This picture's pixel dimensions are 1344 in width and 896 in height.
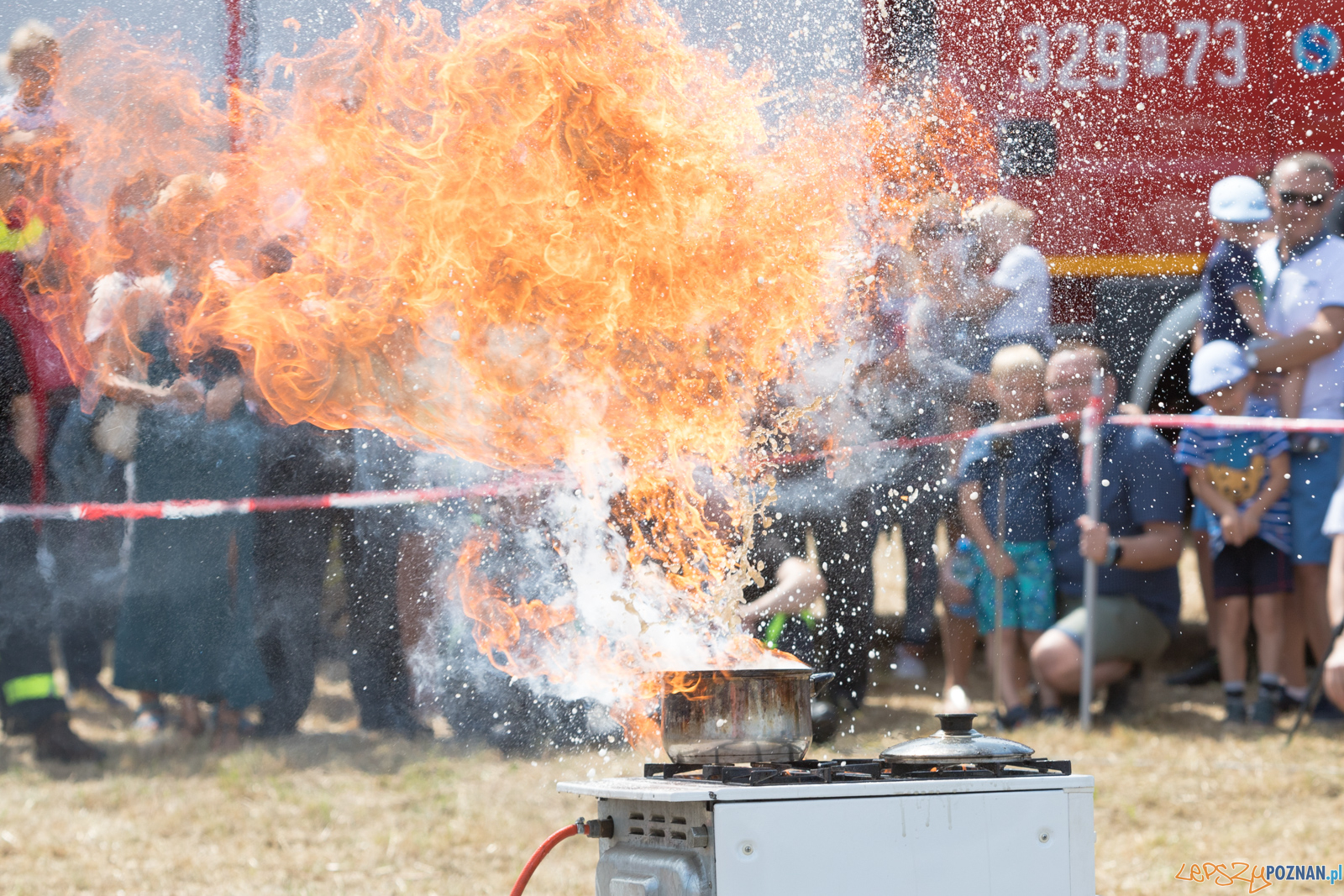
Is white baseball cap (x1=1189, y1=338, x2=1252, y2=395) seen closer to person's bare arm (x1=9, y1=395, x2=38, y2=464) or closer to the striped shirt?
the striped shirt

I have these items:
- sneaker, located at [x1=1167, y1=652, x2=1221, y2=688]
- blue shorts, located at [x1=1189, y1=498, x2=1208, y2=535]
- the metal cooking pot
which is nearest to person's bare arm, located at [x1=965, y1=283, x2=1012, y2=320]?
blue shorts, located at [x1=1189, y1=498, x2=1208, y2=535]

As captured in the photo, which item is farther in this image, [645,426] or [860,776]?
[645,426]

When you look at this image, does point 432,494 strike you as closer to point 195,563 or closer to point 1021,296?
point 195,563

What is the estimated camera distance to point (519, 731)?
531 centimetres

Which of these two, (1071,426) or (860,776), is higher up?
(1071,426)

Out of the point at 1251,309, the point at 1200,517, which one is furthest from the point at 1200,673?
the point at 1251,309

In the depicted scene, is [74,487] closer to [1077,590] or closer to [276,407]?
[276,407]

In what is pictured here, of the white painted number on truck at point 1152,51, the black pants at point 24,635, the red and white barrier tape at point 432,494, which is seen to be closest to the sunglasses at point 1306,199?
the white painted number on truck at point 1152,51

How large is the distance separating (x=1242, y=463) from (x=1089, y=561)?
0.71m

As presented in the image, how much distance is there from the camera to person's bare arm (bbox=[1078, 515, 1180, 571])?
5203 mm

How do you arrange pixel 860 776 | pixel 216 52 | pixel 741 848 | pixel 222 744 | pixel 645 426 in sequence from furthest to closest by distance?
1. pixel 216 52
2. pixel 222 744
3. pixel 645 426
4. pixel 860 776
5. pixel 741 848

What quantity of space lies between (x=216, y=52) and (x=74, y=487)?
68.0 inches

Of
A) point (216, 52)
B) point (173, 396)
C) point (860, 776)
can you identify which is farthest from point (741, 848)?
point (216, 52)

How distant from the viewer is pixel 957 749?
8.34 ft
